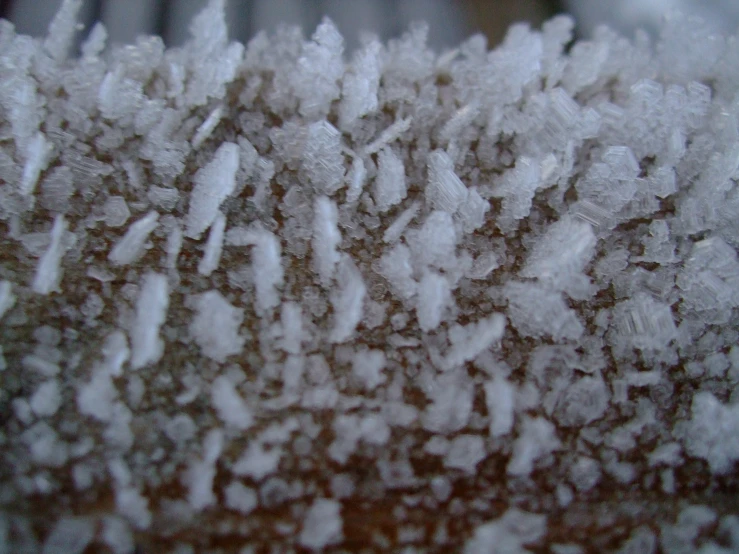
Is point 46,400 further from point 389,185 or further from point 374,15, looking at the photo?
point 374,15

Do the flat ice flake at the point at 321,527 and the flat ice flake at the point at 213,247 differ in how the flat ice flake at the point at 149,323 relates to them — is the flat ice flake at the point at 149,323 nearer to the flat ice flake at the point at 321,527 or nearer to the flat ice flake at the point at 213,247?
the flat ice flake at the point at 213,247

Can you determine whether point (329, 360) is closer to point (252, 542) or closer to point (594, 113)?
point (252, 542)

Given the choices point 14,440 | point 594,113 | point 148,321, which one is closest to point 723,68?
point 594,113

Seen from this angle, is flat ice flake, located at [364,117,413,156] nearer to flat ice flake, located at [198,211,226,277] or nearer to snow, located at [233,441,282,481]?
flat ice flake, located at [198,211,226,277]

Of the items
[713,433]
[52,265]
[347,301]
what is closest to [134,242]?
[52,265]

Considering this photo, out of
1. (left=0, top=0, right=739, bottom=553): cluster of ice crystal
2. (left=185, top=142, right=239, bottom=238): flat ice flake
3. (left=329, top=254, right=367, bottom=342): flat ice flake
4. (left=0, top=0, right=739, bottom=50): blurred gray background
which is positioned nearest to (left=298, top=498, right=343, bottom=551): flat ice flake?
(left=0, top=0, right=739, bottom=553): cluster of ice crystal

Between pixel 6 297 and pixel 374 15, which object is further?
pixel 374 15

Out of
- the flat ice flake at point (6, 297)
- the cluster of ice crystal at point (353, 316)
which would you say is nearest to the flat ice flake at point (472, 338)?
the cluster of ice crystal at point (353, 316)
